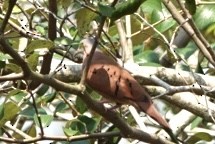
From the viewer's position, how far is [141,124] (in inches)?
71.1

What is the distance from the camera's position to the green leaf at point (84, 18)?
5.60 feet

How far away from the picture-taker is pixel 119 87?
5.91ft

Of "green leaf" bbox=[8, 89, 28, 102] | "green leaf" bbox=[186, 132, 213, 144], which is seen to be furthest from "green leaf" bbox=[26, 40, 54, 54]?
"green leaf" bbox=[186, 132, 213, 144]

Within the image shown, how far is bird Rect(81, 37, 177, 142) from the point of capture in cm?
174

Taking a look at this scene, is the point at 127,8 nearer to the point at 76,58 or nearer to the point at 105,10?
the point at 105,10

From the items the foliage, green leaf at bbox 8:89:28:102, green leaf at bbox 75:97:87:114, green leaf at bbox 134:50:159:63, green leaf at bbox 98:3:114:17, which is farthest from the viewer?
green leaf at bbox 134:50:159:63

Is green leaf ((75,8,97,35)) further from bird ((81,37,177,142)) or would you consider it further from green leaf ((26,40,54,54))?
green leaf ((26,40,54,54))

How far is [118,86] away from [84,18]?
0.70 feet

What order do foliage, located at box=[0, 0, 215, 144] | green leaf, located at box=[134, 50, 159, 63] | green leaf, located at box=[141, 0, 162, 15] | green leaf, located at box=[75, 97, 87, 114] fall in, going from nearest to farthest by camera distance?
foliage, located at box=[0, 0, 215, 144]
green leaf, located at box=[75, 97, 87, 114]
green leaf, located at box=[141, 0, 162, 15]
green leaf, located at box=[134, 50, 159, 63]

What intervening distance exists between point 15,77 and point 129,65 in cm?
77

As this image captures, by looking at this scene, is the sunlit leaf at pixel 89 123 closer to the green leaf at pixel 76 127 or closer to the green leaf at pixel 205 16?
the green leaf at pixel 76 127

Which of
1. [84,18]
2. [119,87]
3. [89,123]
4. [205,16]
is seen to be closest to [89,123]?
[89,123]

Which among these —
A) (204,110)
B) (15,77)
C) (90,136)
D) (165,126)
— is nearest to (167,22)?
(204,110)

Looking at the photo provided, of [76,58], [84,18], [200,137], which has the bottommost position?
[200,137]
